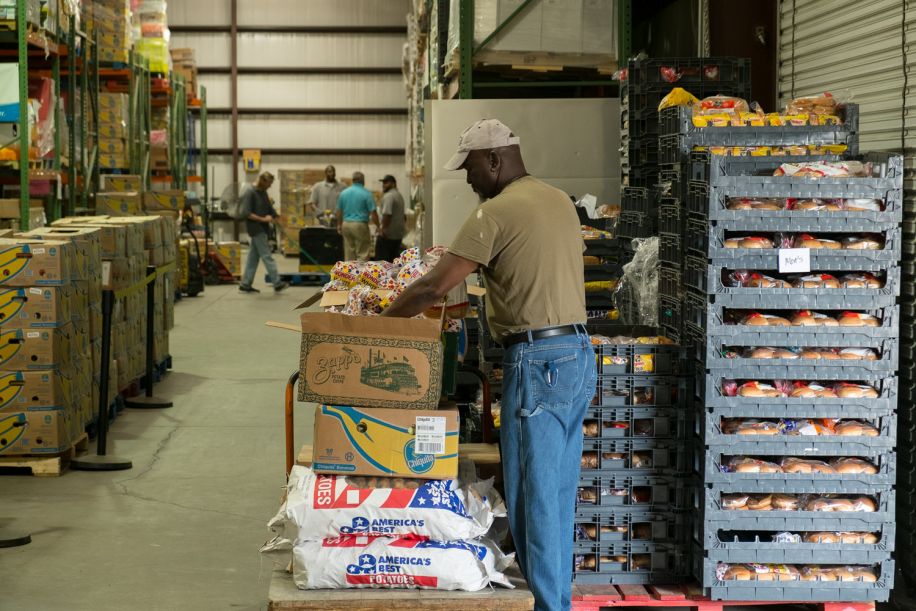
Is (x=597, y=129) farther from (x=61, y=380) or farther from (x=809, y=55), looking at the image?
(x=61, y=380)

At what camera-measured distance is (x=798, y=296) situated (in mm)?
4496

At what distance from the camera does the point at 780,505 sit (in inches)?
179

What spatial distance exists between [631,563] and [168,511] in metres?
3.08

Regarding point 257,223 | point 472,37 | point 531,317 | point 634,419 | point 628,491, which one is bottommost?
point 628,491

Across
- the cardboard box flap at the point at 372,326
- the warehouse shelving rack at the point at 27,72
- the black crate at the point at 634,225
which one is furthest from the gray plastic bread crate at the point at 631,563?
the warehouse shelving rack at the point at 27,72

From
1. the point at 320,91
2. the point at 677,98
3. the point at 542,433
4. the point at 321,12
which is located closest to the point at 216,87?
the point at 320,91

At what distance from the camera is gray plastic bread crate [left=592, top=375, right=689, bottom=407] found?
4676 mm

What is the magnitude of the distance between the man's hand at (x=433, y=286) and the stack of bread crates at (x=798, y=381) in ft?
3.65

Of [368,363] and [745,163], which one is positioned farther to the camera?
[745,163]

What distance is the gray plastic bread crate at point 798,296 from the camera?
4484 mm

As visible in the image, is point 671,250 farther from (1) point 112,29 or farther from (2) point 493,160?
(1) point 112,29

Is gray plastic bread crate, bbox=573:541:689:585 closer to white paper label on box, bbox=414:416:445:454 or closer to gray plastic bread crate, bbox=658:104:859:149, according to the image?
white paper label on box, bbox=414:416:445:454

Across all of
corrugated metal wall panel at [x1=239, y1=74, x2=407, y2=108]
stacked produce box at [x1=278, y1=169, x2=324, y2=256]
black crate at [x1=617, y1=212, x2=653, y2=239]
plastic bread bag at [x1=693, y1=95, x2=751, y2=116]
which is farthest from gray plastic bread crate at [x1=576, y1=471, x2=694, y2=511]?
corrugated metal wall panel at [x1=239, y1=74, x2=407, y2=108]

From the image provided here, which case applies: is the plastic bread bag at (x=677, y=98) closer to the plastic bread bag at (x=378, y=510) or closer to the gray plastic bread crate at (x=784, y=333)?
the gray plastic bread crate at (x=784, y=333)
